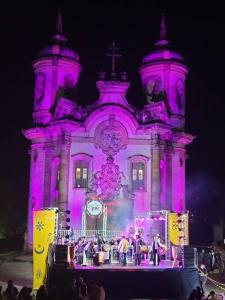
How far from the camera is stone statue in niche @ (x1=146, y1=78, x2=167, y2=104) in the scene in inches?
1581

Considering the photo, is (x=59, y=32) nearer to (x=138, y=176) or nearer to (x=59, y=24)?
(x=59, y=24)

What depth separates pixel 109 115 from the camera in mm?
36531

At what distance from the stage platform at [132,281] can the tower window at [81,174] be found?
15339 millimetres

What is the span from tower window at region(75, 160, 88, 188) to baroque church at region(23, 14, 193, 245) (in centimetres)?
8

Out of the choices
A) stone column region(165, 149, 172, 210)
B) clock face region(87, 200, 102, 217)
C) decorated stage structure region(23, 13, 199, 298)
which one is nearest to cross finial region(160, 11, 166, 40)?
decorated stage structure region(23, 13, 199, 298)

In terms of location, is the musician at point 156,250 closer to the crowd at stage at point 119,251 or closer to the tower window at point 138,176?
the crowd at stage at point 119,251

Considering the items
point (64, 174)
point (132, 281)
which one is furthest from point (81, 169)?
point (132, 281)

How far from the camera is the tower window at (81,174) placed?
36.4m

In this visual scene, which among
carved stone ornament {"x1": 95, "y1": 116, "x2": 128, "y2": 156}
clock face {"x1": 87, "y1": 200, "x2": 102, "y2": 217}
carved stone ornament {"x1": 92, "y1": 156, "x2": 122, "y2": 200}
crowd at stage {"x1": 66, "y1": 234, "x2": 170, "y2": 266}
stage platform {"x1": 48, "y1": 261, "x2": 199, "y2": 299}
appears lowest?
stage platform {"x1": 48, "y1": 261, "x2": 199, "y2": 299}

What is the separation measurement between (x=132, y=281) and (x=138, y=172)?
1629 cm

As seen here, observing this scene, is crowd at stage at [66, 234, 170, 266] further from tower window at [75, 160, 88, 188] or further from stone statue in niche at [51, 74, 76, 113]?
stone statue in niche at [51, 74, 76, 113]

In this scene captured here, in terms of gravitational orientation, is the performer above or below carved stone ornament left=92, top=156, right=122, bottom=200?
below

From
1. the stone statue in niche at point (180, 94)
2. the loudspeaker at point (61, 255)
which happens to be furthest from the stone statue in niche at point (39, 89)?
the loudspeaker at point (61, 255)

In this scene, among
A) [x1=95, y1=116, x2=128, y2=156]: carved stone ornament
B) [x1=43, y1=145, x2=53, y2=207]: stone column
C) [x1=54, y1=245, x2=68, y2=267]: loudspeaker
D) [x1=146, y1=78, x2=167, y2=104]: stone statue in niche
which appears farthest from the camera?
[x1=146, y1=78, x2=167, y2=104]: stone statue in niche
